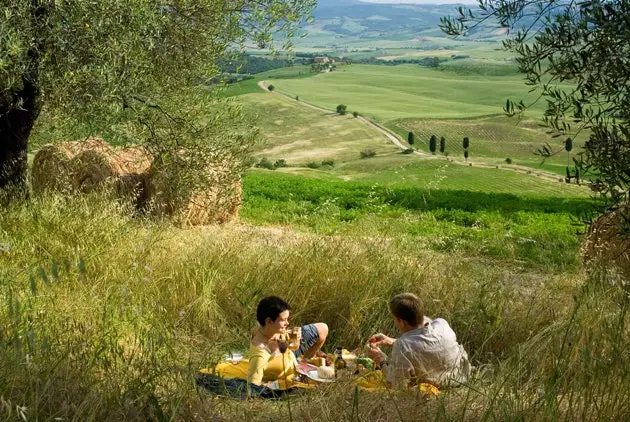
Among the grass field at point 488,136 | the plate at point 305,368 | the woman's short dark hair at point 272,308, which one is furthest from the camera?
the grass field at point 488,136

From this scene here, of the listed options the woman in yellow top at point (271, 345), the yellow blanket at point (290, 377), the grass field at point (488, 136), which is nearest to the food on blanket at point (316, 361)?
the woman in yellow top at point (271, 345)

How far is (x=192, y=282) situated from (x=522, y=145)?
82075 mm

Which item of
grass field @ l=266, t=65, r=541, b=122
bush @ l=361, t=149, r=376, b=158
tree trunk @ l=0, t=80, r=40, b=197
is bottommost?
bush @ l=361, t=149, r=376, b=158

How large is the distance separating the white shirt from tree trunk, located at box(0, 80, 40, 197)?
7242 millimetres

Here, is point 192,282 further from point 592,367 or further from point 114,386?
point 592,367

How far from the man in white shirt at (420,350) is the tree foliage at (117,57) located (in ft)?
14.8

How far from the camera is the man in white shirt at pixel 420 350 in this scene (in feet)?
19.3

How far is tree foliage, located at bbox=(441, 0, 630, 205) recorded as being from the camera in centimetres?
491

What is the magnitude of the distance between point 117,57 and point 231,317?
133 inches

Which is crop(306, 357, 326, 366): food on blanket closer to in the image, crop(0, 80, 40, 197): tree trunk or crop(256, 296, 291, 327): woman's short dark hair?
crop(256, 296, 291, 327): woman's short dark hair

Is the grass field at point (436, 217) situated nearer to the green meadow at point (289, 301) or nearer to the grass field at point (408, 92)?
the green meadow at point (289, 301)

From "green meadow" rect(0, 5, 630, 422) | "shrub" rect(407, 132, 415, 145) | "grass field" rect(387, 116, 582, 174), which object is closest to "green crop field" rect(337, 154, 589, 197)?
"grass field" rect(387, 116, 582, 174)

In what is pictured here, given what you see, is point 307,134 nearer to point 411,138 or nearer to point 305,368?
point 411,138

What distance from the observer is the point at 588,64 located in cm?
541
